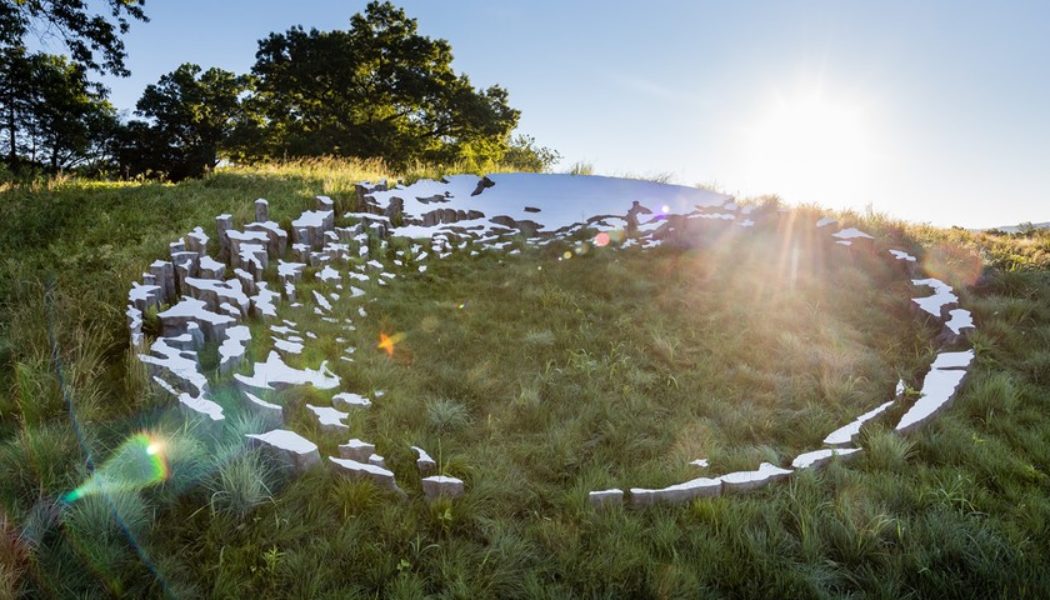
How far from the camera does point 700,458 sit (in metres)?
4.05

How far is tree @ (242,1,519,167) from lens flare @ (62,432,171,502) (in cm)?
2600

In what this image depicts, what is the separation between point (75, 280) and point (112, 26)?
1378cm

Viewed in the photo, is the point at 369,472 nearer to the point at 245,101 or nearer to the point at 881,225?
the point at 881,225

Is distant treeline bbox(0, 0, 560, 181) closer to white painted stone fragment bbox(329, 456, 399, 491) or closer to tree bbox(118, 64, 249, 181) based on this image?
tree bbox(118, 64, 249, 181)

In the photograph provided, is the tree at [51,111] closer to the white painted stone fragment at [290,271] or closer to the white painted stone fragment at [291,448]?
the white painted stone fragment at [290,271]

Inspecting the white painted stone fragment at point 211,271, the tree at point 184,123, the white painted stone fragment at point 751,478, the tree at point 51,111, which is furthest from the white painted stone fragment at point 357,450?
the tree at point 184,123

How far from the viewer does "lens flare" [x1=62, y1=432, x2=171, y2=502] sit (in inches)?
117

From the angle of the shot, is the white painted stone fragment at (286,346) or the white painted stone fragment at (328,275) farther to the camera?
the white painted stone fragment at (328,275)

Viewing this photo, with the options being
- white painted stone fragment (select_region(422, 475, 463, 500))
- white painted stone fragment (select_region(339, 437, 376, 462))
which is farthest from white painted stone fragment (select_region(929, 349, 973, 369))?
white painted stone fragment (select_region(339, 437, 376, 462))

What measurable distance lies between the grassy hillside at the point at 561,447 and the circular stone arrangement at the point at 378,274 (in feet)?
0.50

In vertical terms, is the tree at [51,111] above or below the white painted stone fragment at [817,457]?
above

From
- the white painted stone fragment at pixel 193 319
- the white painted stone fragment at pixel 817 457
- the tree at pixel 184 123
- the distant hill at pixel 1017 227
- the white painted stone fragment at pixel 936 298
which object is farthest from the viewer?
the tree at pixel 184 123

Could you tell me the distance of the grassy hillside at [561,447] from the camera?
2.83 meters

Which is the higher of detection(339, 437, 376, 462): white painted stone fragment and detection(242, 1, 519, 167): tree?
detection(242, 1, 519, 167): tree
